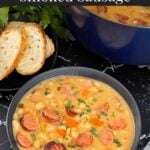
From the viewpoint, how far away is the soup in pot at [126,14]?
1.36m

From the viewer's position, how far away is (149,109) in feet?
4.28

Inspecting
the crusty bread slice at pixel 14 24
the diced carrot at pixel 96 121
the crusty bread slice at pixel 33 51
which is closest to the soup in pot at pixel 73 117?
the diced carrot at pixel 96 121

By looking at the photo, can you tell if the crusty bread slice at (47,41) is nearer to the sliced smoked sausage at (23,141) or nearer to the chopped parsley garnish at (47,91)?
the chopped parsley garnish at (47,91)

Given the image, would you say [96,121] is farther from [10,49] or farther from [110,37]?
[10,49]

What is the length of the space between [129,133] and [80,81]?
0.22 meters

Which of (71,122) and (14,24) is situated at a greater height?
(14,24)

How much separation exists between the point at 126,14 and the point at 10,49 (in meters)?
0.42

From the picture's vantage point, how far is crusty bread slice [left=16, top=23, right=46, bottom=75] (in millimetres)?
1314

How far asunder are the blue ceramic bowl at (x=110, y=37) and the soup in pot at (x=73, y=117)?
0.13 meters

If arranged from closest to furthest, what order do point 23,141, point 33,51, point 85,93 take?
point 23,141, point 85,93, point 33,51

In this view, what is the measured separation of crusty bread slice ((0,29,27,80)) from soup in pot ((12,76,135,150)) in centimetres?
14

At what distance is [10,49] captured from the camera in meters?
1.30

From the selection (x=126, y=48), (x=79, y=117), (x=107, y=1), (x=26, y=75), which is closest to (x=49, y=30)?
(x=26, y=75)

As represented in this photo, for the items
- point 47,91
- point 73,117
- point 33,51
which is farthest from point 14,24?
point 73,117
